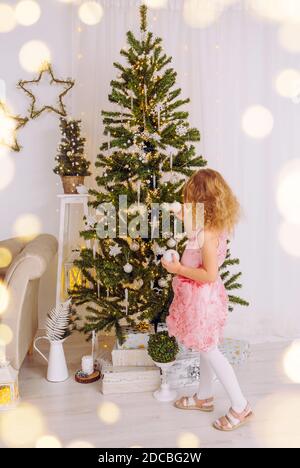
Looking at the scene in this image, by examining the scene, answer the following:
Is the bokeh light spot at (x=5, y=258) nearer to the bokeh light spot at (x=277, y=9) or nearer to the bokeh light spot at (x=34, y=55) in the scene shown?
the bokeh light spot at (x=34, y=55)

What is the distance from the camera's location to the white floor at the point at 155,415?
2018 millimetres

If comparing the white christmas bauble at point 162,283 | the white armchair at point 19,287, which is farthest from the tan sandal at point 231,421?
the white armchair at point 19,287

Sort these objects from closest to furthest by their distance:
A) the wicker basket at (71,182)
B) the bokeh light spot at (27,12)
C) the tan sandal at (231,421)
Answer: the tan sandal at (231,421), the wicker basket at (71,182), the bokeh light spot at (27,12)

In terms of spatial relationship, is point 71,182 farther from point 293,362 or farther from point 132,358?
point 293,362

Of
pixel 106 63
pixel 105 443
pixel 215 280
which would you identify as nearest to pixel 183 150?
pixel 215 280

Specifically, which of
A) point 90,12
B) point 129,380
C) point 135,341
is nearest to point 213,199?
point 135,341

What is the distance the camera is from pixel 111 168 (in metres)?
2.51

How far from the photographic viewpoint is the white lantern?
2.29 metres

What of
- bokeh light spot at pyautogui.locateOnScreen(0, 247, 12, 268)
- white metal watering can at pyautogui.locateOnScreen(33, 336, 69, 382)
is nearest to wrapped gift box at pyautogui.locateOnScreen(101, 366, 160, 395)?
white metal watering can at pyautogui.locateOnScreen(33, 336, 69, 382)

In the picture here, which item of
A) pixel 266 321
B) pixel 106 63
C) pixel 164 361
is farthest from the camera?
pixel 266 321

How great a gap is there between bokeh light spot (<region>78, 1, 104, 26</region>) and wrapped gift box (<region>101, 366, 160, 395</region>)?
2392mm

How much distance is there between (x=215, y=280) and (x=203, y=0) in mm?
2212
